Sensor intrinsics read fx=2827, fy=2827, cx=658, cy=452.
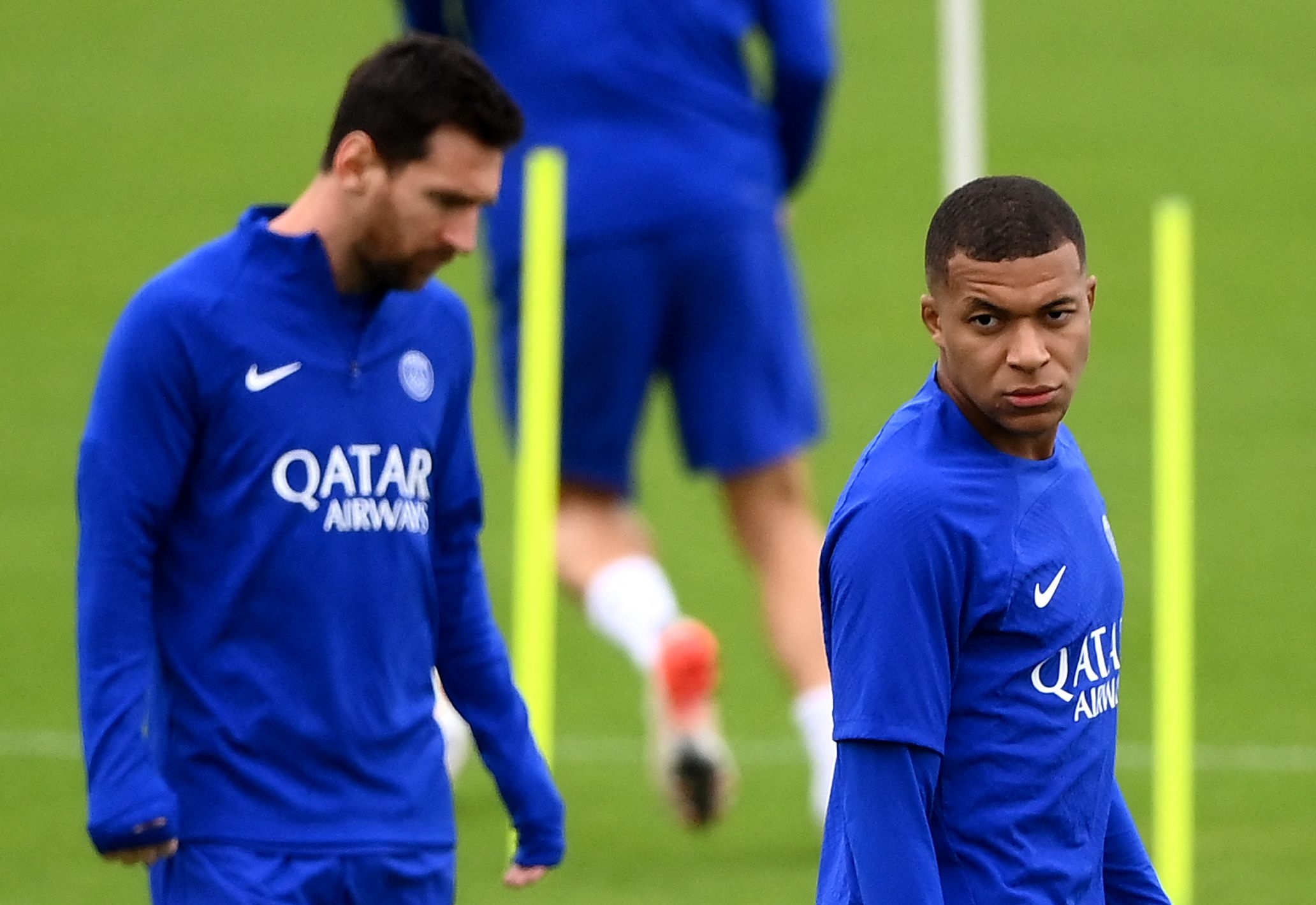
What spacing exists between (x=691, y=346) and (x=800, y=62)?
0.81 metres

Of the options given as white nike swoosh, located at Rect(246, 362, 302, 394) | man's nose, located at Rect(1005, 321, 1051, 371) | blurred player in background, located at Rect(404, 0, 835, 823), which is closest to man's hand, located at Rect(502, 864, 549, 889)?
white nike swoosh, located at Rect(246, 362, 302, 394)

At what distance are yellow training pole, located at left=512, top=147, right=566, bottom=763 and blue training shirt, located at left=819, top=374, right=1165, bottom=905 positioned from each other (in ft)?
10.1

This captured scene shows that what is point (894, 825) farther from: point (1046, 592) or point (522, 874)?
point (522, 874)

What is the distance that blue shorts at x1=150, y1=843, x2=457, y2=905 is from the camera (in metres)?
4.01

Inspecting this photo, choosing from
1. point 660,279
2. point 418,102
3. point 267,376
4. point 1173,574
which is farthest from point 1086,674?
point 660,279

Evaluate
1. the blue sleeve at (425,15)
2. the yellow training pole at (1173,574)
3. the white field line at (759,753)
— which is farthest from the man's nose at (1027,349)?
the white field line at (759,753)

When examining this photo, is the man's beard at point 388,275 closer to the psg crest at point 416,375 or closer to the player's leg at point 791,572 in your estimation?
the psg crest at point 416,375

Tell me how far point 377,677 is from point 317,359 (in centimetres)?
48

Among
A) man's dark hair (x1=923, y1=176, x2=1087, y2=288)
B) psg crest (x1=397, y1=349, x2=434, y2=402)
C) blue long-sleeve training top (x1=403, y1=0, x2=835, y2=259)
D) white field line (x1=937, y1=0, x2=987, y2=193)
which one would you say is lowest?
psg crest (x1=397, y1=349, x2=434, y2=402)

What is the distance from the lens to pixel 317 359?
4.14 m

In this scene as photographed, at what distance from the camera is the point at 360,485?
4.14 m

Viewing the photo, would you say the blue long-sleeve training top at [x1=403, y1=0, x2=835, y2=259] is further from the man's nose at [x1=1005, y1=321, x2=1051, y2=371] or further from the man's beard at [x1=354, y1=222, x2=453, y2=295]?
the man's nose at [x1=1005, y1=321, x2=1051, y2=371]

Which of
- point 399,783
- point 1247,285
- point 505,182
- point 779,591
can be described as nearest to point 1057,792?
point 399,783

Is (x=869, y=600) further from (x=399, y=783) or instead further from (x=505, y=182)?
(x=505, y=182)
